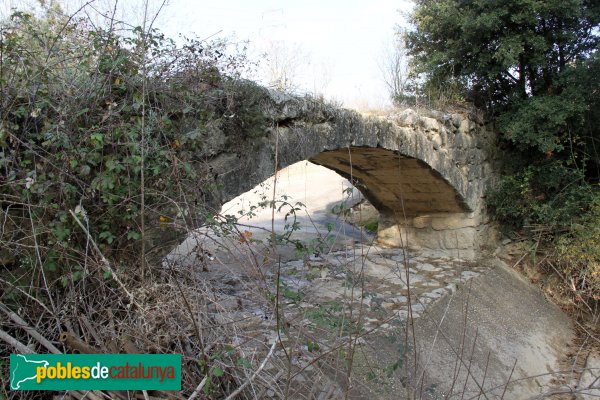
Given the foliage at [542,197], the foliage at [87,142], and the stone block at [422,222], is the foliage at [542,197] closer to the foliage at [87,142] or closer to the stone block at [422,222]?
the stone block at [422,222]

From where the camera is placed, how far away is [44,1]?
8.86ft

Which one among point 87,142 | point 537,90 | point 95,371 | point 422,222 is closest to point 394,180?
point 422,222

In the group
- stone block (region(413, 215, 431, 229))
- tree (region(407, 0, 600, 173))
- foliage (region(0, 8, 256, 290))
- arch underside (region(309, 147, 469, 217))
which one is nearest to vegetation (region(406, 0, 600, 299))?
tree (region(407, 0, 600, 173))

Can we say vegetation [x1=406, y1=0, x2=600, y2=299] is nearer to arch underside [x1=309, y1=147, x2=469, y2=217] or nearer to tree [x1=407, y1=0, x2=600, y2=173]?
tree [x1=407, y1=0, x2=600, y2=173]

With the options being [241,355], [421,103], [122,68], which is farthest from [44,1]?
[421,103]

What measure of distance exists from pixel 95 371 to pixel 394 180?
476cm

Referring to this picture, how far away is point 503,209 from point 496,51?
212 centimetres

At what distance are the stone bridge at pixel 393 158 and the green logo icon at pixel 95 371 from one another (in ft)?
3.83

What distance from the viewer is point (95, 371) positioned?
67.9 inches

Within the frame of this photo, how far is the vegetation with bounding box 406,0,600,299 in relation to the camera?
5.34 m

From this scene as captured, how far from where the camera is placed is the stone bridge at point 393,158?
317 cm

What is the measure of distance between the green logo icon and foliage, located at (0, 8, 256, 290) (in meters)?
0.40

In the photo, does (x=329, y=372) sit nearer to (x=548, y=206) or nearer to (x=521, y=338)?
(x=521, y=338)

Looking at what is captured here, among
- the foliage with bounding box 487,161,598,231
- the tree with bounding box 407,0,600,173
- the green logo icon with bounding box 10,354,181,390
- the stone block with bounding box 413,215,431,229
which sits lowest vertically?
the green logo icon with bounding box 10,354,181,390
